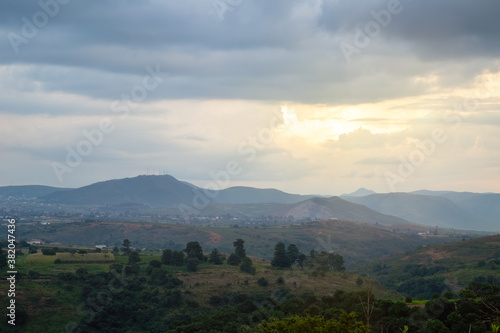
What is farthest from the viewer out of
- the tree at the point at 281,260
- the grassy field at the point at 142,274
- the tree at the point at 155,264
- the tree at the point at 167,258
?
the tree at the point at 281,260

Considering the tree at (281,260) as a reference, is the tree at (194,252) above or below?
above

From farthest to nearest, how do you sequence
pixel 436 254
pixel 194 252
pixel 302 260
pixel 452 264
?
pixel 436 254
pixel 452 264
pixel 302 260
pixel 194 252

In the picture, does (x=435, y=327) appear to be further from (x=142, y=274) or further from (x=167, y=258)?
(x=167, y=258)

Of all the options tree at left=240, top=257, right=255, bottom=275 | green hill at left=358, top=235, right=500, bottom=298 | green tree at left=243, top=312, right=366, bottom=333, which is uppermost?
green tree at left=243, top=312, right=366, bottom=333

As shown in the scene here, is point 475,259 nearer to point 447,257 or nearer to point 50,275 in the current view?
point 447,257

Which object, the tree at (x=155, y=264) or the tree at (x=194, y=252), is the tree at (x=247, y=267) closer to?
the tree at (x=194, y=252)

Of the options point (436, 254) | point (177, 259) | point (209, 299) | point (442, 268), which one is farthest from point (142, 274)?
point (436, 254)

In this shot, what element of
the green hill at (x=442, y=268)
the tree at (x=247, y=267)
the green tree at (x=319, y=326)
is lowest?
the green hill at (x=442, y=268)

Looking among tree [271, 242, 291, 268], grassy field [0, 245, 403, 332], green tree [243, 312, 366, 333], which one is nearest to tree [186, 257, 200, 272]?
grassy field [0, 245, 403, 332]

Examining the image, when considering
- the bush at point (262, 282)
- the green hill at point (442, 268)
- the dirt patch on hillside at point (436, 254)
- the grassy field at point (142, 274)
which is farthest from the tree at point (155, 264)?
the dirt patch on hillside at point (436, 254)

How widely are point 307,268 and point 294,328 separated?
Answer: 8888cm

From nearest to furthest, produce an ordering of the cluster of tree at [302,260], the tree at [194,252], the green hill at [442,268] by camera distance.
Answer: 1. the tree at [194,252]
2. the cluster of tree at [302,260]
3. the green hill at [442,268]

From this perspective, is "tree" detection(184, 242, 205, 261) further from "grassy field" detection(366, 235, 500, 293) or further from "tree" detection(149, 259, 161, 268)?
"grassy field" detection(366, 235, 500, 293)

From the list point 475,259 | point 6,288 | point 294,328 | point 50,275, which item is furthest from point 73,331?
point 475,259
